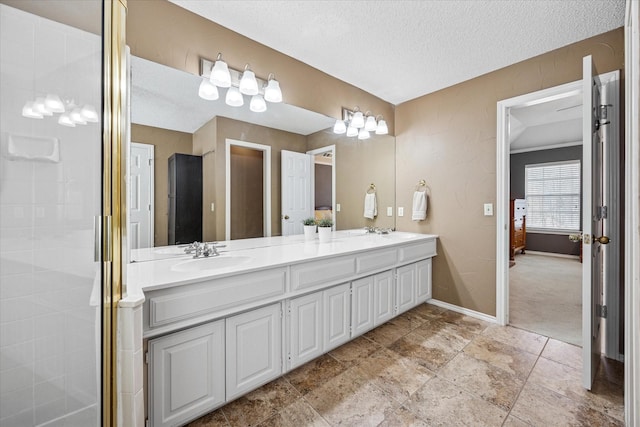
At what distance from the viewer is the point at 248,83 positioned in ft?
6.29

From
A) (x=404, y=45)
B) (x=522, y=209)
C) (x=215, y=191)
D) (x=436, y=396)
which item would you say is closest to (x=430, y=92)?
(x=404, y=45)

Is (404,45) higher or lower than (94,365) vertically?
higher

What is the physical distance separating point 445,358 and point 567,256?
547 centimetres

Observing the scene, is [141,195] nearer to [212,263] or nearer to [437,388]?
[212,263]

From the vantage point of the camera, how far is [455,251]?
280cm

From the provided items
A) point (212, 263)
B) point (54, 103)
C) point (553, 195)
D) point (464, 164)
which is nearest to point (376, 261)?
point (212, 263)

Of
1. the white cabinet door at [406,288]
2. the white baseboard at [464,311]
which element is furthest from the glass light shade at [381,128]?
the white baseboard at [464,311]

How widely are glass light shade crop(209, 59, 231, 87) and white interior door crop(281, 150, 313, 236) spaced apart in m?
0.65

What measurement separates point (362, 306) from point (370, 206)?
1.24 meters

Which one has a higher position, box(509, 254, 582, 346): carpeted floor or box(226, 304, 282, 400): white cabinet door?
box(226, 304, 282, 400): white cabinet door

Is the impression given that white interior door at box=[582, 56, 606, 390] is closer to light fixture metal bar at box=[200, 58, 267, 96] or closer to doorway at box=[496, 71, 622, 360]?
doorway at box=[496, 71, 622, 360]

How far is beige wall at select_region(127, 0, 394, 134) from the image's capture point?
157 centimetres

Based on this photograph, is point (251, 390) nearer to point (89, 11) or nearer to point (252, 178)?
point (252, 178)

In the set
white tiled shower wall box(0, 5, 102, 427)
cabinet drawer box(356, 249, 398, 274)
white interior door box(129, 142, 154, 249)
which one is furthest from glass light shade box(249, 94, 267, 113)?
cabinet drawer box(356, 249, 398, 274)
